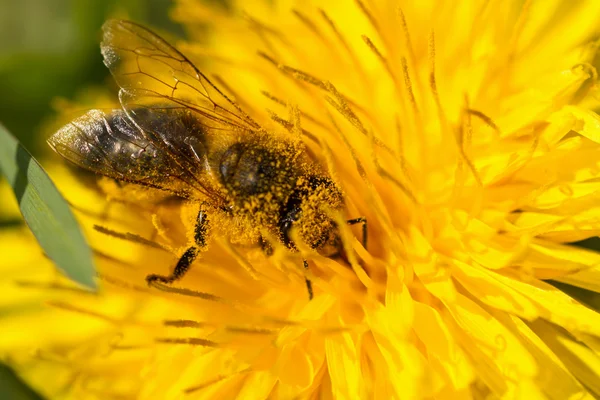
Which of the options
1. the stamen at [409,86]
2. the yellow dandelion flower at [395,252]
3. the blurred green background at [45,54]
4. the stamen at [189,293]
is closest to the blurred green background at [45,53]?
the blurred green background at [45,54]

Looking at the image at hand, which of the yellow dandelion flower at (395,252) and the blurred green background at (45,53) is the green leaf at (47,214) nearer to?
the yellow dandelion flower at (395,252)

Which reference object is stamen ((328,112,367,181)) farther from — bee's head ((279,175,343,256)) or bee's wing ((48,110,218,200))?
bee's wing ((48,110,218,200))

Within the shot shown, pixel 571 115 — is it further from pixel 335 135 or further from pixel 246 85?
pixel 246 85

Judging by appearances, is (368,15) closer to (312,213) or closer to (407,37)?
(407,37)

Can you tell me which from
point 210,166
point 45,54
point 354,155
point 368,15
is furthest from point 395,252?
point 45,54

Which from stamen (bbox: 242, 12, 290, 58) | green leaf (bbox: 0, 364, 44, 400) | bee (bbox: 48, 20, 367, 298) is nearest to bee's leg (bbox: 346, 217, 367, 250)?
bee (bbox: 48, 20, 367, 298)
